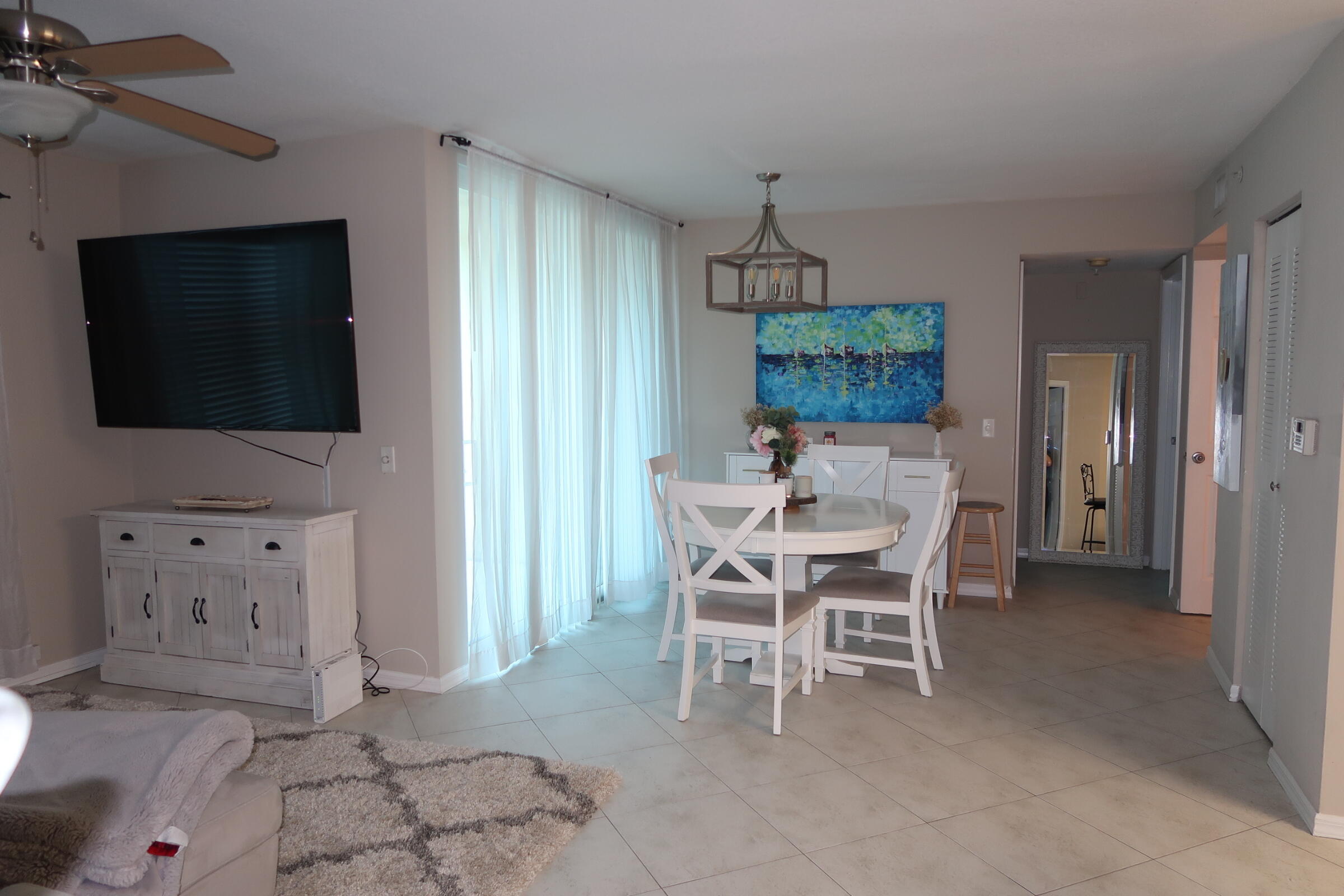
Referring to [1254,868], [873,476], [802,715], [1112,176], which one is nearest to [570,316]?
[873,476]

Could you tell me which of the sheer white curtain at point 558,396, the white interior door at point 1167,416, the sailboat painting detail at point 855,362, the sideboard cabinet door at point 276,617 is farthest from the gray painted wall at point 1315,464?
the sideboard cabinet door at point 276,617

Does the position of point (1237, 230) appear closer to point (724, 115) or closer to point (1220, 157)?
point (1220, 157)

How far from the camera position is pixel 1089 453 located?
650 cm

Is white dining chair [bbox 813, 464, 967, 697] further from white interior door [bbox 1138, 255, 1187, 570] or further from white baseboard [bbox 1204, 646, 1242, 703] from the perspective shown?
white interior door [bbox 1138, 255, 1187, 570]

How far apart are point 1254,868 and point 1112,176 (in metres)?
3.64

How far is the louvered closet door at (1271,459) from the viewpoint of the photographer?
3.12 meters

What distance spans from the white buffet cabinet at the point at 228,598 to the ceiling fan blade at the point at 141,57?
195 centimetres

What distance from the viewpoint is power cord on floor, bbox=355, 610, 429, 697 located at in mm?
3881

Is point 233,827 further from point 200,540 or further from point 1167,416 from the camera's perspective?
point 1167,416

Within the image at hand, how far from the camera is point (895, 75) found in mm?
3078

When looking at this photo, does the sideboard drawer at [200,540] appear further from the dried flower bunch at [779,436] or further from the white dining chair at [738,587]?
the dried flower bunch at [779,436]

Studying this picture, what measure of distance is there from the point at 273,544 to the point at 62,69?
2089 millimetres

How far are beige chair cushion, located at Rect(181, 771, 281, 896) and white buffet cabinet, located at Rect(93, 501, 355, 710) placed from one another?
1582mm

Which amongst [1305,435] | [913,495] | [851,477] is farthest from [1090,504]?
[1305,435]
